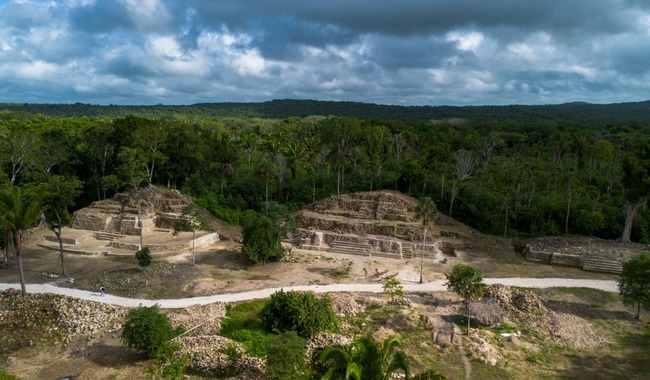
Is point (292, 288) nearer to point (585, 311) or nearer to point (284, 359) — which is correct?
point (284, 359)

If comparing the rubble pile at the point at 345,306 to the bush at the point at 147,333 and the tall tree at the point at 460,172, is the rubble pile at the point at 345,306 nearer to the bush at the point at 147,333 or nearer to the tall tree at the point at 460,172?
the bush at the point at 147,333

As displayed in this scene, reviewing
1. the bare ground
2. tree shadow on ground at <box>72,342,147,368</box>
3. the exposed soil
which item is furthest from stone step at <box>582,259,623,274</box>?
tree shadow on ground at <box>72,342,147,368</box>

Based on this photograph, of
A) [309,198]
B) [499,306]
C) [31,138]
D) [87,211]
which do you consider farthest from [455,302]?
[31,138]

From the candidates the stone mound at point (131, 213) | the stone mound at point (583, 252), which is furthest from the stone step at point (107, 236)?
the stone mound at point (583, 252)

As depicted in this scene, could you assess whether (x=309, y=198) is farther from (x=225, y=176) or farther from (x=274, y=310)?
(x=274, y=310)

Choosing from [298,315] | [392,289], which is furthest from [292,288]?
[298,315]

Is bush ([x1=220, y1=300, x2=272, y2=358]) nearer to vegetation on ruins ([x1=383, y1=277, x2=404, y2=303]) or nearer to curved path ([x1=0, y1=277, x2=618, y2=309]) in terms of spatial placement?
curved path ([x1=0, y1=277, x2=618, y2=309])
